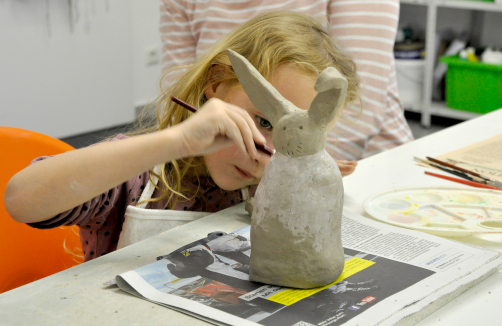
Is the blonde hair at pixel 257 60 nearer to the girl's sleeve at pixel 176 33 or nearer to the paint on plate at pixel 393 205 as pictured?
the paint on plate at pixel 393 205

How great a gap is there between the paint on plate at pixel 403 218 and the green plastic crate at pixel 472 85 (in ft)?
6.77

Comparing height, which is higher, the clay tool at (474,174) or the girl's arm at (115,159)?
the girl's arm at (115,159)

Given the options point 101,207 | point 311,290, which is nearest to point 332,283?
point 311,290

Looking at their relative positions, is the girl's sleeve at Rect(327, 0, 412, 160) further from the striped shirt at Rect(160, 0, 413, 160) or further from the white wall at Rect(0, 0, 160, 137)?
the white wall at Rect(0, 0, 160, 137)

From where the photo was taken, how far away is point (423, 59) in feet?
9.86

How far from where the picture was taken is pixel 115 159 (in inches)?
25.6

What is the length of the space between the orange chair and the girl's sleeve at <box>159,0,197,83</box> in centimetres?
55

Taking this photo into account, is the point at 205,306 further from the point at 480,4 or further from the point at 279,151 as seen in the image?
the point at 480,4

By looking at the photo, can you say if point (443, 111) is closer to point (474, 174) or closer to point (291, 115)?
point (474, 174)

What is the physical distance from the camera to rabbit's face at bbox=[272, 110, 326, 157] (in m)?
→ 0.57

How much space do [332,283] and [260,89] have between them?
0.23 metres

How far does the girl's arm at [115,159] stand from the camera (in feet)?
2.06

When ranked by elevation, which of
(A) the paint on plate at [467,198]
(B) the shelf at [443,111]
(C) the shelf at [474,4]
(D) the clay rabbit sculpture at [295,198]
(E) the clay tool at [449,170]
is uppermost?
(C) the shelf at [474,4]

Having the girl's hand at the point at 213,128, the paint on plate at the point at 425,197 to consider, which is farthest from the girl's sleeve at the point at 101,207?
the paint on plate at the point at 425,197
